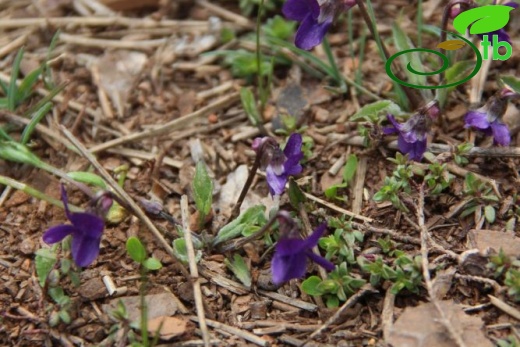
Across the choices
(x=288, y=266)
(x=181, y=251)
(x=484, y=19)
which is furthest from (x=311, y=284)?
(x=484, y=19)

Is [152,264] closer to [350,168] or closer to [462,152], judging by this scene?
[350,168]

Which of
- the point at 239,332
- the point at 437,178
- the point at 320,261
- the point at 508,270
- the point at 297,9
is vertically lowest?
the point at 239,332

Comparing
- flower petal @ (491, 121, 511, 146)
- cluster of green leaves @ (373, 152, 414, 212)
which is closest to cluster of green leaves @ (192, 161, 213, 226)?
cluster of green leaves @ (373, 152, 414, 212)

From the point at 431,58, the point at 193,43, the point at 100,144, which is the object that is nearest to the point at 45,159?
the point at 100,144

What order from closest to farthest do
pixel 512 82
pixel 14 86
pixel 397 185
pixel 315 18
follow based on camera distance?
pixel 397 185 → pixel 315 18 → pixel 512 82 → pixel 14 86

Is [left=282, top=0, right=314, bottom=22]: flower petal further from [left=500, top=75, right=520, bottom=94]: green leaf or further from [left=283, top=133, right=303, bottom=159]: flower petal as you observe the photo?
[left=500, top=75, right=520, bottom=94]: green leaf

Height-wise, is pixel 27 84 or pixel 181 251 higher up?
pixel 27 84
